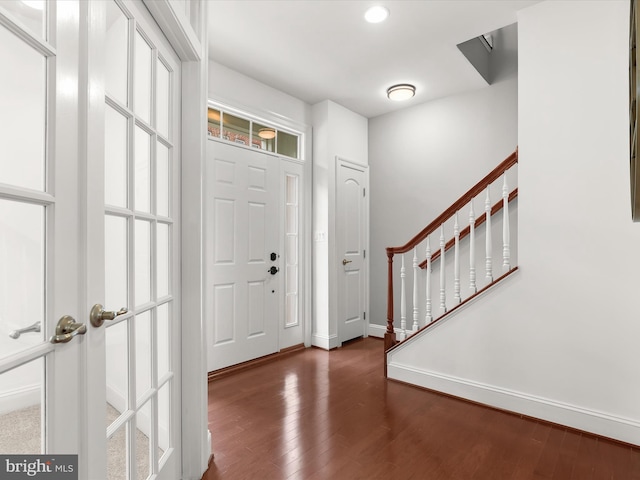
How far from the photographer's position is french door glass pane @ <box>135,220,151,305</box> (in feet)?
4.24

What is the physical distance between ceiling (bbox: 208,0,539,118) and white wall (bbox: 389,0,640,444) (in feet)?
1.63

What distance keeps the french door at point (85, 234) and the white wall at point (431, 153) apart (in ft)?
10.3

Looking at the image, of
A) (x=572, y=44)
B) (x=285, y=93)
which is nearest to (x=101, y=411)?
(x=572, y=44)

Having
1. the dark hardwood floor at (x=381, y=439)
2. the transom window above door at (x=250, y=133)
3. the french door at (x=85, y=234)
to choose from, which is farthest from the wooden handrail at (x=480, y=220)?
the french door at (x=85, y=234)

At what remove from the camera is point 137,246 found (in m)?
1.29

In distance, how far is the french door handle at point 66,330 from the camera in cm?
85

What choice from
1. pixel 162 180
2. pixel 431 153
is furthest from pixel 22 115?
pixel 431 153

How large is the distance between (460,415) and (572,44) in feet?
8.29

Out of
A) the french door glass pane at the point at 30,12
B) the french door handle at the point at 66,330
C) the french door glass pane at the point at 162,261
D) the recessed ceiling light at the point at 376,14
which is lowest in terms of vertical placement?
the french door handle at the point at 66,330

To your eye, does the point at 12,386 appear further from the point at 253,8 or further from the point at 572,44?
the point at 572,44

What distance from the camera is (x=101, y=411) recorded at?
104 cm

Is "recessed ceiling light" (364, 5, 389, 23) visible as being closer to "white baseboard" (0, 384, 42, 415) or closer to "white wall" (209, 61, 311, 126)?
"white wall" (209, 61, 311, 126)

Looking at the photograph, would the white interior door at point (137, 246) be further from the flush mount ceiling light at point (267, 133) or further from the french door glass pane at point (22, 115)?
the flush mount ceiling light at point (267, 133)

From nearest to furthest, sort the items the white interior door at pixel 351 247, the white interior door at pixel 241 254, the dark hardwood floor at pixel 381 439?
1. the dark hardwood floor at pixel 381 439
2. the white interior door at pixel 241 254
3. the white interior door at pixel 351 247
